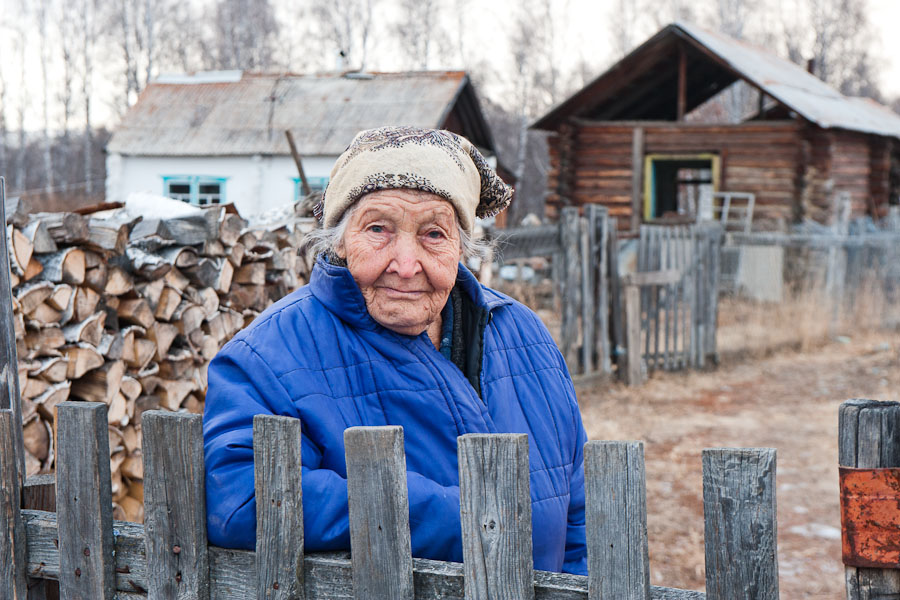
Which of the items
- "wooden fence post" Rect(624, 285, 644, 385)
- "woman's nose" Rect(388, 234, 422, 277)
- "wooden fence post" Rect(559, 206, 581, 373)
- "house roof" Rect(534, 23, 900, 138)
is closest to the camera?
"woman's nose" Rect(388, 234, 422, 277)

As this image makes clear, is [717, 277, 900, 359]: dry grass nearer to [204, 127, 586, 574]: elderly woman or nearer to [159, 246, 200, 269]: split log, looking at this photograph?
[159, 246, 200, 269]: split log

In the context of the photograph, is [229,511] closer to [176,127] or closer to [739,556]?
[739,556]

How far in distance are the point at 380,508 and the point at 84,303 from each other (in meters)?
2.79

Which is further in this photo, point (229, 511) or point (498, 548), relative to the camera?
point (229, 511)

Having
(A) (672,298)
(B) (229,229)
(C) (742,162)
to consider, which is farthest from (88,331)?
(C) (742,162)

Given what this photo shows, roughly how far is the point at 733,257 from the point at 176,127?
1262cm

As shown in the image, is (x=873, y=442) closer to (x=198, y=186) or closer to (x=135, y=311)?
(x=135, y=311)

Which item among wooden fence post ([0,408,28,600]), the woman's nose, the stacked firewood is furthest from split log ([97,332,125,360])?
the woman's nose

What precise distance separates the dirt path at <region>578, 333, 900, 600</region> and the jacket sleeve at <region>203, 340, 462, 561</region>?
7.21ft

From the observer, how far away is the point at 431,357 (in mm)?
1842

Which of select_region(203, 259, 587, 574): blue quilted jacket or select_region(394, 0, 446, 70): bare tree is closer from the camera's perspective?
select_region(203, 259, 587, 574): blue quilted jacket

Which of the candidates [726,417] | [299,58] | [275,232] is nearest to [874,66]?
[299,58]

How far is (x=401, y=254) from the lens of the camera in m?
1.87

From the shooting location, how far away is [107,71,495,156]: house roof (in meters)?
18.7
